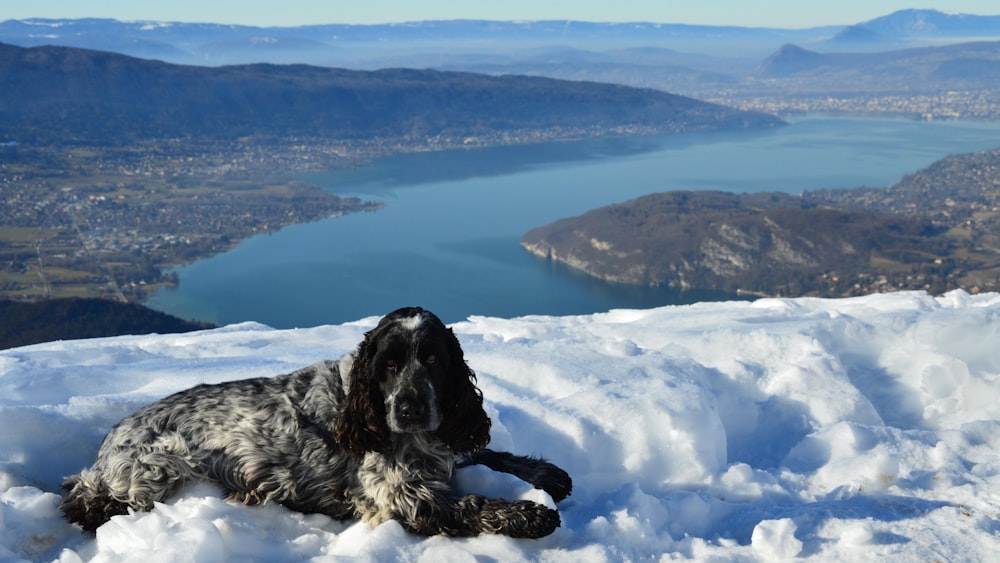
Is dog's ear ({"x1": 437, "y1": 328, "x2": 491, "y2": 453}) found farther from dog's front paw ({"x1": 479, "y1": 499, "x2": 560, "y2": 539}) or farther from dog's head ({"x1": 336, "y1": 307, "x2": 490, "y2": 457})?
dog's front paw ({"x1": 479, "y1": 499, "x2": 560, "y2": 539})

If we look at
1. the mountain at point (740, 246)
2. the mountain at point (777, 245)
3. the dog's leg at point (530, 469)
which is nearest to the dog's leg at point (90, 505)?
the dog's leg at point (530, 469)

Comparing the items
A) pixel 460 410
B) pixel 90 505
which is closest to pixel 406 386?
pixel 460 410

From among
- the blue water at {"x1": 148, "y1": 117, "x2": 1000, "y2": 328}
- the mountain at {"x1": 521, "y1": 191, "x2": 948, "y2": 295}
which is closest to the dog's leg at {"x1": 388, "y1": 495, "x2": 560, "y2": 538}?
the blue water at {"x1": 148, "y1": 117, "x2": 1000, "y2": 328}

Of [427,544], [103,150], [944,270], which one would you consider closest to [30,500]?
[427,544]

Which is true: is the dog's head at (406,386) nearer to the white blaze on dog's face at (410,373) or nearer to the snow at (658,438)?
the white blaze on dog's face at (410,373)

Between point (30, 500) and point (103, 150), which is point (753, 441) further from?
point (103, 150)
